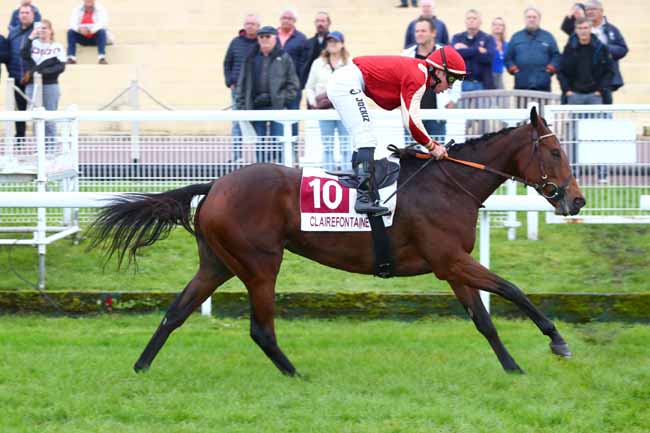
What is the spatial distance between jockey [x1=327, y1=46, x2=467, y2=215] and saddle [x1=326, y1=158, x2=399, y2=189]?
0.12 ft

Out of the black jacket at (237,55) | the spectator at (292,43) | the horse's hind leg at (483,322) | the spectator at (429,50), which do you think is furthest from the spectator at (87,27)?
the horse's hind leg at (483,322)

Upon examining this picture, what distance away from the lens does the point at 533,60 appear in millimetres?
12383

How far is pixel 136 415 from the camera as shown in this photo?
5.96 metres

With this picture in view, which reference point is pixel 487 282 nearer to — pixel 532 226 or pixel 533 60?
pixel 532 226

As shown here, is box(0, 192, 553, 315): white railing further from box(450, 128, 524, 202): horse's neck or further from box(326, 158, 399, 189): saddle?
box(326, 158, 399, 189): saddle

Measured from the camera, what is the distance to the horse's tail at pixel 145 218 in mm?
7125

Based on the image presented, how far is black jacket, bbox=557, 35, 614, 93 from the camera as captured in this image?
37.4 ft

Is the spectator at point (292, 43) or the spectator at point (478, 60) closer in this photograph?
the spectator at point (478, 60)

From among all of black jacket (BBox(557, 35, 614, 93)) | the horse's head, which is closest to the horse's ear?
the horse's head

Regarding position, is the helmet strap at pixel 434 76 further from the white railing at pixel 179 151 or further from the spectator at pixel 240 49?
the spectator at pixel 240 49

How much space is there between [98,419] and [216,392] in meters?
0.69

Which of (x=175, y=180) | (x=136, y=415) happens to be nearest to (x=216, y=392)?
(x=136, y=415)

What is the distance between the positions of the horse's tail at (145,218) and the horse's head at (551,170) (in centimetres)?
186

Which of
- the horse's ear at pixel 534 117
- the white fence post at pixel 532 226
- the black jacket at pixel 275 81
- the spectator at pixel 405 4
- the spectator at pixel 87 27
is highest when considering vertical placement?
the spectator at pixel 405 4
